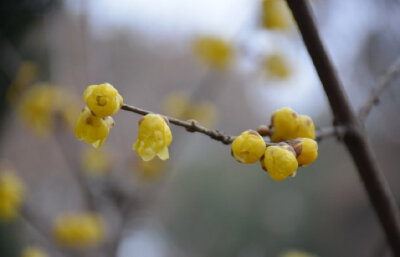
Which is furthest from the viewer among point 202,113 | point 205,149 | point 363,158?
point 205,149

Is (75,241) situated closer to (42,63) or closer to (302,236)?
(42,63)

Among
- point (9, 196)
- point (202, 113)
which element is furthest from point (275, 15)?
point (9, 196)

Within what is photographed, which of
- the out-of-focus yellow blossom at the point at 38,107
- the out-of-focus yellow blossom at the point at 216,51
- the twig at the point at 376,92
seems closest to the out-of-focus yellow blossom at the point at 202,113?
the out-of-focus yellow blossom at the point at 216,51

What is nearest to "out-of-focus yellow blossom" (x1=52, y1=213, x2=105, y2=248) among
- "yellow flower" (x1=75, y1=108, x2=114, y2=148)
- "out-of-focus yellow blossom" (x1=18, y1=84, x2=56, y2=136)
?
"out-of-focus yellow blossom" (x1=18, y1=84, x2=56, y2=136)

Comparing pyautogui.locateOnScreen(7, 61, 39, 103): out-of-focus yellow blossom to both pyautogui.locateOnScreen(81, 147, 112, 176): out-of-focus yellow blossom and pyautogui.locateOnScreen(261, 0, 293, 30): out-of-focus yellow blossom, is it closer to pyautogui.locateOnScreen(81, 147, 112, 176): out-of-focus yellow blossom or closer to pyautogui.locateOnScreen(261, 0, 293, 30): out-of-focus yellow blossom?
pyautogui.locateOnScreen(81, 147, 112, 176): out-of-focus yellow blossom

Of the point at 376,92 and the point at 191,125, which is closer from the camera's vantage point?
the point at 191,125

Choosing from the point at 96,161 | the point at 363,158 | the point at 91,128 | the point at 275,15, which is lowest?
the point at 363,158

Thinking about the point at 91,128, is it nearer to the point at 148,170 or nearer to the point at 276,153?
the point at 276,153
